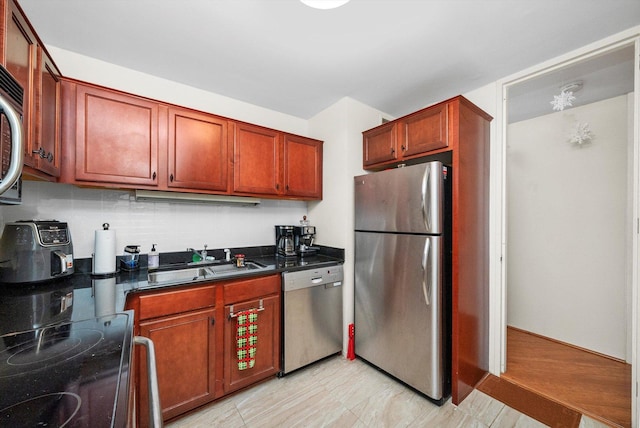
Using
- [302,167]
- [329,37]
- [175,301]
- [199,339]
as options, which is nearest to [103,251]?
[175,301]

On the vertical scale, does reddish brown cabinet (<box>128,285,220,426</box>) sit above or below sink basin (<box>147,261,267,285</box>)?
below

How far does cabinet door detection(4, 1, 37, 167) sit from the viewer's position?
1.01 m

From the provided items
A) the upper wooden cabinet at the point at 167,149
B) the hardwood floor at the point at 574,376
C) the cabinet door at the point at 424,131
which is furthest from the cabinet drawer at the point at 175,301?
the hardwood floor at the point at 574,376

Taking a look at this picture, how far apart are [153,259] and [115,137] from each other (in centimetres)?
92

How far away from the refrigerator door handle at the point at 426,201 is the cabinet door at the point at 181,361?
1.63 meters

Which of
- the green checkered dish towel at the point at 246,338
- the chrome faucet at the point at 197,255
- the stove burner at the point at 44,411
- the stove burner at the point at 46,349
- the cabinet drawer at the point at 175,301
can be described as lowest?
the green checkered dish towel at the point at 246,338

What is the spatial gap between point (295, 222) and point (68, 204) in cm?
188

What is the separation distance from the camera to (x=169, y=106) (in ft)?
6.14

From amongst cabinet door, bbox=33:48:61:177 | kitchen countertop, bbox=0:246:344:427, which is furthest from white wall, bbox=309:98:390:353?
cabinet door, bbox=33:48:61:177

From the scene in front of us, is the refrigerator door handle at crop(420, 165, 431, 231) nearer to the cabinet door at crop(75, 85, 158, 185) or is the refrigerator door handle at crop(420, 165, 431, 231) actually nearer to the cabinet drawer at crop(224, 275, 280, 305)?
the cabinet drawer at crop(224, 275, 280, 305)

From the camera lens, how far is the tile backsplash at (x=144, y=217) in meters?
1.71

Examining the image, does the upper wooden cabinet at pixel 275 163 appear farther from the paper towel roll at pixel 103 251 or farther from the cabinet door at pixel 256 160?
the paper towel roll at pixel 103 251

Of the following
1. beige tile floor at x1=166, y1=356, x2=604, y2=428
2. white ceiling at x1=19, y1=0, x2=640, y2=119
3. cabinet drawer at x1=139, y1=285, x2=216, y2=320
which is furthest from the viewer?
beige tile floor at x1=166, y1=356, x2=604, y2=428

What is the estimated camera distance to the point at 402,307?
Result: 1973mm
